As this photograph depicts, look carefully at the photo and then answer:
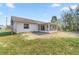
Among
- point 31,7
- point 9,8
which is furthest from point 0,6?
point 31,7

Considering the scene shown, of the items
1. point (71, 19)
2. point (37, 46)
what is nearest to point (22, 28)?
point (37, 46)

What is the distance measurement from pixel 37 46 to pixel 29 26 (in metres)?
0.38

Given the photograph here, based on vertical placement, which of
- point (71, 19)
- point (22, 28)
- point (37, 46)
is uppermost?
point (71, 19)

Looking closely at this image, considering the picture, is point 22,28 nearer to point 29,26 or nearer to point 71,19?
point 29,26

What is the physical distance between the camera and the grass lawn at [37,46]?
338 centimetres

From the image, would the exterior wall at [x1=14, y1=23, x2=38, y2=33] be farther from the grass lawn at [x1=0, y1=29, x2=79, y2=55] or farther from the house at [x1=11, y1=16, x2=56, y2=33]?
the grass lawn at [x1=0, y1=29, x2=79, y2=55]

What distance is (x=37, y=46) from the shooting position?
3416 mm

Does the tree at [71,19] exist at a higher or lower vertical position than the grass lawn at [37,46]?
higher

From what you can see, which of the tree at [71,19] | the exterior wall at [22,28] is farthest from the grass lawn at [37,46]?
the tree at [71,19]

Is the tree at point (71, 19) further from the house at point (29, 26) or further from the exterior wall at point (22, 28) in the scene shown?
the exterior wall at point (22, 28)

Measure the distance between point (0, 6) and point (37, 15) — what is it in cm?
65

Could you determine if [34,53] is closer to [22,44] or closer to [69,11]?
[22,44]

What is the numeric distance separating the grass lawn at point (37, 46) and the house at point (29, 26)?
131mm

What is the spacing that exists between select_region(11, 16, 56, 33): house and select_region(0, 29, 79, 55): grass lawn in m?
0.13
